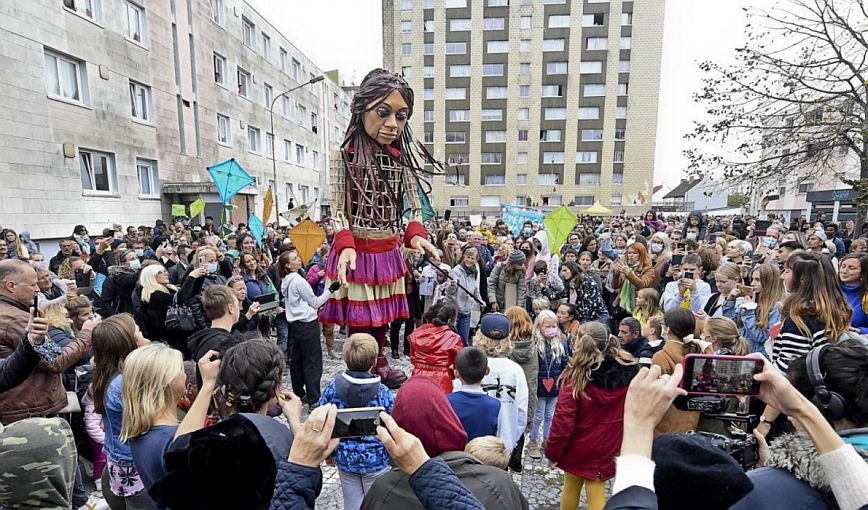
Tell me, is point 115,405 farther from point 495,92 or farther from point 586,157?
point 495,92

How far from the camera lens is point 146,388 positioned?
197 cm

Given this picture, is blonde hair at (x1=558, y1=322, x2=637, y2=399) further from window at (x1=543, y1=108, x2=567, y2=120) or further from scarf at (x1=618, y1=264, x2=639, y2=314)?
window at (x1=543, y1=108, x2=567, y2=120)

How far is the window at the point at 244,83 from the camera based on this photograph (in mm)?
21719

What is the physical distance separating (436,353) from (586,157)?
1419 inches

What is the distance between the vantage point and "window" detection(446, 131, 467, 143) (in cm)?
3694

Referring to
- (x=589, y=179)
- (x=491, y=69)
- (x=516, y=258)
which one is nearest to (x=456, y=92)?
(x=491, y=69)

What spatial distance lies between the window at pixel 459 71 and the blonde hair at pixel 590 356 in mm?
37085

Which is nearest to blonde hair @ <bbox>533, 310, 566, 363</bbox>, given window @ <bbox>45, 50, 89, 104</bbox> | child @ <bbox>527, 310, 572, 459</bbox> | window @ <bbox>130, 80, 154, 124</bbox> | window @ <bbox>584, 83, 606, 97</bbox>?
child @ <bbox>527, 310, 572, 459</bbox>

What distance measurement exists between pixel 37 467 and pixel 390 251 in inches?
101

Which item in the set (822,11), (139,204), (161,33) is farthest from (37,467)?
(161,33)

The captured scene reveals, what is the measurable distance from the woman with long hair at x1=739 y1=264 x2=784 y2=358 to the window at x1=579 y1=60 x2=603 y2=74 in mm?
36186

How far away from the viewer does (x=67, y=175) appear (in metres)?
11.7

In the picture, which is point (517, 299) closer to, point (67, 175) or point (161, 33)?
point (67, 175)

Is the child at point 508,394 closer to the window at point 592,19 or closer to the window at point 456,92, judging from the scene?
the window at point 456,92
